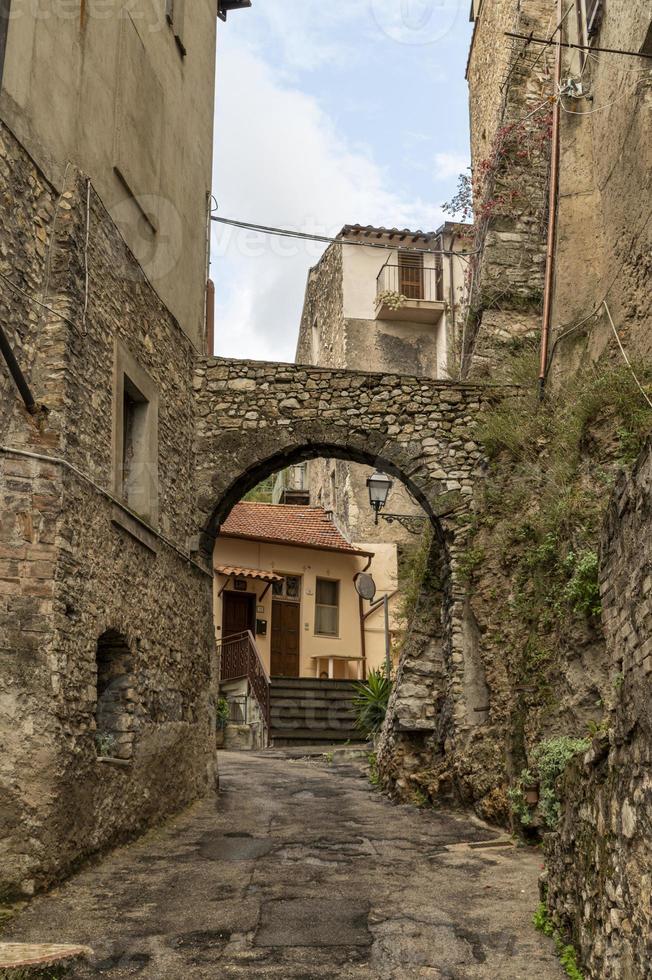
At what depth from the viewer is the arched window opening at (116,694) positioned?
24.1 ft

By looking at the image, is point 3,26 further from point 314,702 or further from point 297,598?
point 297,598

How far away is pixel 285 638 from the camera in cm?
2070

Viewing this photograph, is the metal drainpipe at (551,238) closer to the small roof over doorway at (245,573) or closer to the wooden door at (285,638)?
the small roof over doorway at (245,573)

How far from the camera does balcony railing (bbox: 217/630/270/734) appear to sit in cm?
1655

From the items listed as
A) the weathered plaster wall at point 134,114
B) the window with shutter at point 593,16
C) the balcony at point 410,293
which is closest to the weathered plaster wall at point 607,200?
the window with shutter at point 593,16

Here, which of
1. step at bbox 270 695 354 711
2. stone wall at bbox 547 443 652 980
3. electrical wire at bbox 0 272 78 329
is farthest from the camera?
step at bbox 270 695 354 711

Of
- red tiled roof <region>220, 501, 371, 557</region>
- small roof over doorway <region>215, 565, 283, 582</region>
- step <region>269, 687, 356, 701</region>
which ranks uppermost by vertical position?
red tiled roof <region>220, 501, 371, 557</region>

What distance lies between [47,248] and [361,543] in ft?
51.2

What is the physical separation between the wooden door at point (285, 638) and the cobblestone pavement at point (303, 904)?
38.4 feet

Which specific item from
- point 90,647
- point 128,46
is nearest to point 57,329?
point 90,647

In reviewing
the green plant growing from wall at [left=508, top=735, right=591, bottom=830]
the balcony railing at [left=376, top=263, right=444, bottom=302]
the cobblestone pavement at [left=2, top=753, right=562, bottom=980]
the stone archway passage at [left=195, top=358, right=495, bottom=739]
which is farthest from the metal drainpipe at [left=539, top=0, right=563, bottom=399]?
the balcony railing at [left=376, top=263, right=444, bottom=302]

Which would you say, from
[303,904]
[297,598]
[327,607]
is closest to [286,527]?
[297,598]

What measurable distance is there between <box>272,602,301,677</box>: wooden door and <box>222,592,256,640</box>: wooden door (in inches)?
20.1

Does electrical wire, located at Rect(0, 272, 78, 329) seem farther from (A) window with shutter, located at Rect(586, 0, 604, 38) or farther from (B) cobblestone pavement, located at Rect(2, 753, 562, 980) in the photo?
(A) window with shutter, located at Rect(586, 0, 604, 38)
